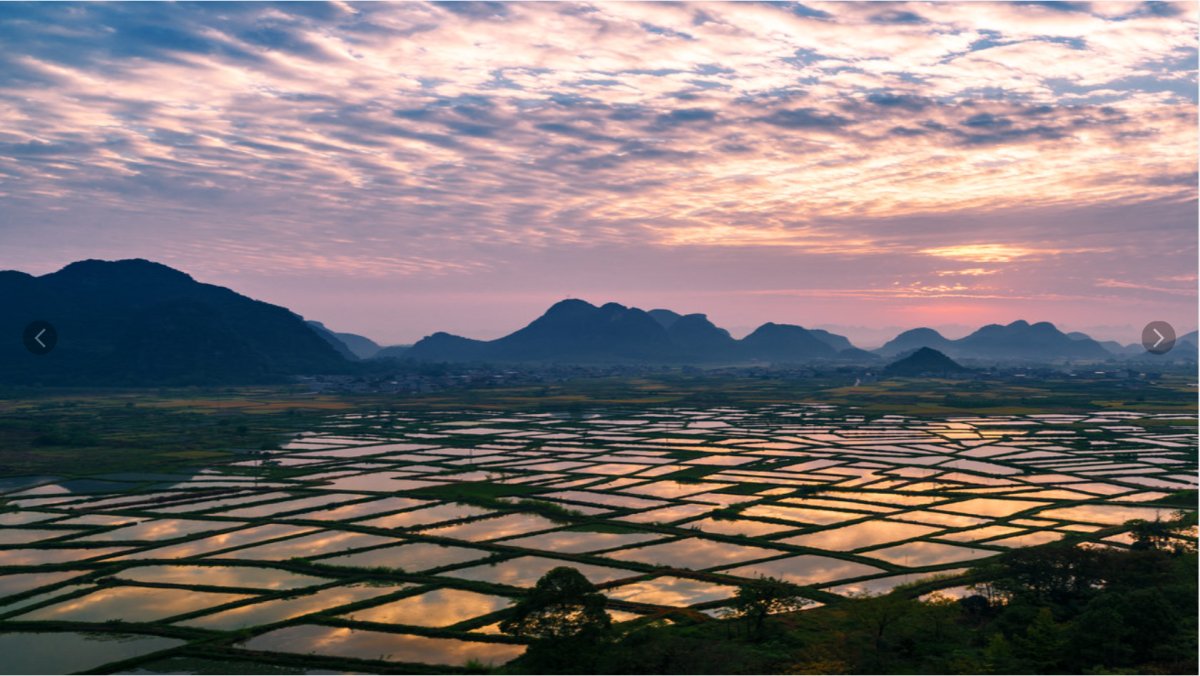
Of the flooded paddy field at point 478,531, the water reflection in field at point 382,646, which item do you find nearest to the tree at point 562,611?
the water reflection in field at point 382,646

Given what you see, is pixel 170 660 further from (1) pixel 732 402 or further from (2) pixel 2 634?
(1) pixel 732 402

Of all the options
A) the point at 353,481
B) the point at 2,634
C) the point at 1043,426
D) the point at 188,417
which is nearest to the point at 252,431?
the point at 188,417

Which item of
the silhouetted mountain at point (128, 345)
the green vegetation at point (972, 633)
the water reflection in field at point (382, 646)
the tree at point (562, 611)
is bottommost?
the water reflection in field at point (382, 646)

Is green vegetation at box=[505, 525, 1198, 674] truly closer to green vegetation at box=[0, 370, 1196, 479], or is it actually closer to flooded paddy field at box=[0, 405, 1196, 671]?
flooded paddy field at box=[0, 405, 1196, 671]

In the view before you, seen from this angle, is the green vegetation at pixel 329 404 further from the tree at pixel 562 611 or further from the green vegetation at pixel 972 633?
the tree at pixel 562 611

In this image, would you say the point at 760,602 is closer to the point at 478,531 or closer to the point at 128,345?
the point at 478,531

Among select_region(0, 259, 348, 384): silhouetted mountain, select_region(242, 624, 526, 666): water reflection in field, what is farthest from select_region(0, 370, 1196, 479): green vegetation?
select_region(242, 624, 526, 666): water reflection in field
